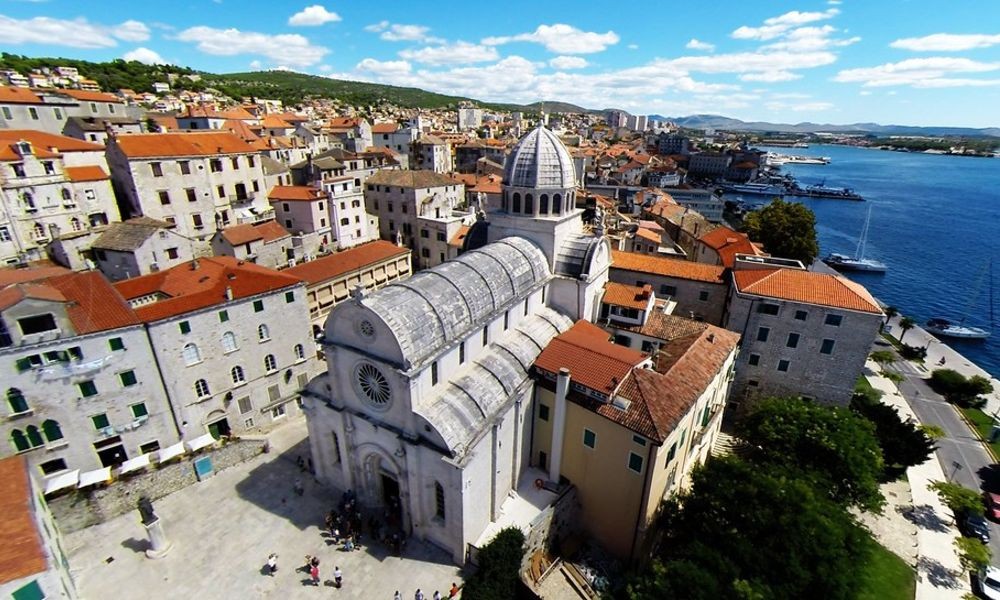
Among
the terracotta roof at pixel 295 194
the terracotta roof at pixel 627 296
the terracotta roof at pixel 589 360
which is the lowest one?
the terracotta roof at pixel 589 360

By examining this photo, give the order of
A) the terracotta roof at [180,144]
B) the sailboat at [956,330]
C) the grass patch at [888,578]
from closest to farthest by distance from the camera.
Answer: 1. the grass patch at [888,578]
2. the terracotta roof at [180,144]
3. the sailboat at [956,330]

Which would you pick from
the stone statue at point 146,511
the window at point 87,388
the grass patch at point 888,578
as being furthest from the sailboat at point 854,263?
the window at point 87,388

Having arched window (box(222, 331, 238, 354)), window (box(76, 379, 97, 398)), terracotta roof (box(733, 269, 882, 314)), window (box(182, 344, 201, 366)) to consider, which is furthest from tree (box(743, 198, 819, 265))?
window (box(76, 379, 97, 398))

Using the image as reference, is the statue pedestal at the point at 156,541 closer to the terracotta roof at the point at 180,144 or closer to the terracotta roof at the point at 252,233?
the terracotta roof at the point at 252,233

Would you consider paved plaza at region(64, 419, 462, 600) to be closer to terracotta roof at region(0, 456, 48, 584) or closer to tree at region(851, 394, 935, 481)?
terracotta roof at region(0, 456, 48, 584)

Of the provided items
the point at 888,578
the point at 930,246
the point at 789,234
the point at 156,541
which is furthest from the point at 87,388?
the point at 930,246

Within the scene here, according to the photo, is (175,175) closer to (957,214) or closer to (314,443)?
(314,443)
